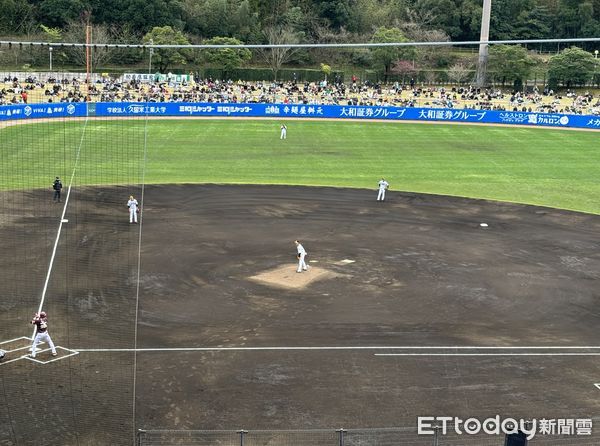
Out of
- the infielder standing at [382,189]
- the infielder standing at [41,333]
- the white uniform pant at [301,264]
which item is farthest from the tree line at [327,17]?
the infielder standing at [41,333]

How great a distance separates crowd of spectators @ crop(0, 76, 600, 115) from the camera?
79125 mm

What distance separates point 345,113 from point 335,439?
229ft

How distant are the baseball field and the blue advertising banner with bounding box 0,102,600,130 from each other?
2458 cm

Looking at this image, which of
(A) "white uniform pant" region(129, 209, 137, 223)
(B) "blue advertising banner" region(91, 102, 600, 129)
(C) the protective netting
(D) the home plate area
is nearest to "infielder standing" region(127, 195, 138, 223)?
(A) "white uniform pant" region(129, 209, 137, 223)

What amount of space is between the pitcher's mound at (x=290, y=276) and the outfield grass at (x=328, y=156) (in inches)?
742

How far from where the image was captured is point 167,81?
320ft

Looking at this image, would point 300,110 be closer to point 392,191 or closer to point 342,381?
point 392,191

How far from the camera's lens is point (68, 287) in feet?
92.8

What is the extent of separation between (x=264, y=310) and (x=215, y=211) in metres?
15.1

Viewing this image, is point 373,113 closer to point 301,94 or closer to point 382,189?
point 301,94

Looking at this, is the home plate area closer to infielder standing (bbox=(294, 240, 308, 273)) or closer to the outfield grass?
infielder standing (bbox=(294, 240, 308, 273))

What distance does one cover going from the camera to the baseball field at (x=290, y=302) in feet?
63.2

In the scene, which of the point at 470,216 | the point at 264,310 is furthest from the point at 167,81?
the point at 264,310

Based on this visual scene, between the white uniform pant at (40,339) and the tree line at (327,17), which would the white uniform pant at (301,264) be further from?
the tree line at (327,17)
